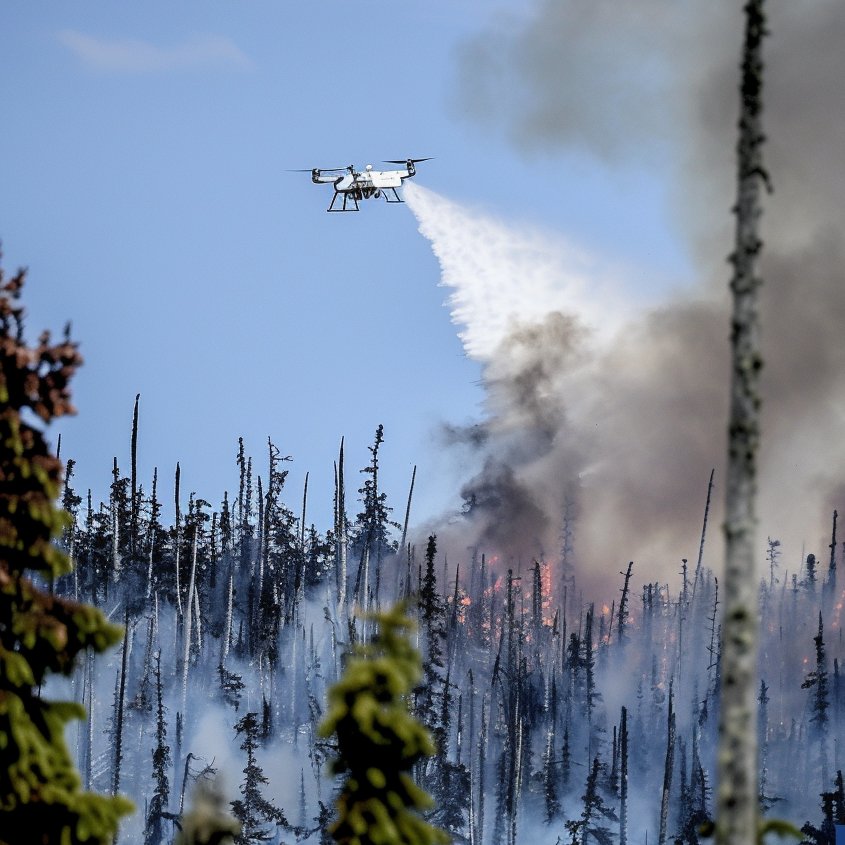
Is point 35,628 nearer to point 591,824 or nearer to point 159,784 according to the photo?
point 159,784

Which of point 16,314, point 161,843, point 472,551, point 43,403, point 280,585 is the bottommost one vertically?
point 161,843

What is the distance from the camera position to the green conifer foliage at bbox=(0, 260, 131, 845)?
15.6 metres

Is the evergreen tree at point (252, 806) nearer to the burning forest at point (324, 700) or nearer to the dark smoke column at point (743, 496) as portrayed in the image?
the burning forest at point (324, 700)

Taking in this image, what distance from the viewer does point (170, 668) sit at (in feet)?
336

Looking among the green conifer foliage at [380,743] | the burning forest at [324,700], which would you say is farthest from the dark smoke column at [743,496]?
the burning forest at [324,700]

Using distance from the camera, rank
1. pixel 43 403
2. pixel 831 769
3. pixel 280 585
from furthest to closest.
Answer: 1. pixel 831 769
2. pixel 280 585
3. pixel 43 403

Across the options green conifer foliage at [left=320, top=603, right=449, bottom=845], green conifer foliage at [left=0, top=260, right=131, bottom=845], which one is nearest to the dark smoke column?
green conifer foliage at [left=320, top=603, right=449, bottom=845]

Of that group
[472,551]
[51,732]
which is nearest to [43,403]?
[51,732]

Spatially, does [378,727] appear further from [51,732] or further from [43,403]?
[43,403]

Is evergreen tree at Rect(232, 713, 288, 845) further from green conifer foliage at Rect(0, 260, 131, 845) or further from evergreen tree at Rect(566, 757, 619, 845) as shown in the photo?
green conifer foliage at Rect(0, 260, 131, 845)

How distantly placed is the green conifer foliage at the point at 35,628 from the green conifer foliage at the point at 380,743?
2676 millimetres

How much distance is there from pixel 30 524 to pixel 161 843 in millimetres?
76215

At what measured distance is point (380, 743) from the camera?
50.5ft

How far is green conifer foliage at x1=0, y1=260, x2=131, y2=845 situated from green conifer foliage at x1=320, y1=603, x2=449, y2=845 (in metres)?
2.68
